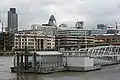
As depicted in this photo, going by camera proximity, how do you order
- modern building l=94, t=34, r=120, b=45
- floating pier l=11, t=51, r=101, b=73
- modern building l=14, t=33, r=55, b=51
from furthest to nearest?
modern building l=94, t=34, r=120, b=45 < modern building l=14, t=33, r=55, b=51 < floating pier l=11, t=51, r=101, b=73

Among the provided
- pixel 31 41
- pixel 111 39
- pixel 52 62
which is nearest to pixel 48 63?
pixel 52 62

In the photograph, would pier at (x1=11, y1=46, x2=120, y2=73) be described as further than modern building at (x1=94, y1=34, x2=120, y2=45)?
No

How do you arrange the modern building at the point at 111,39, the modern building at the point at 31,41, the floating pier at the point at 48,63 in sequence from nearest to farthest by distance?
the floating pier at the point at 48,63 < the modern building at the point at 31,41 < the modern building at the point at 111,39

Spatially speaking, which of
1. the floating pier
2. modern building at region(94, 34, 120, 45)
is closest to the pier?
the floating pier

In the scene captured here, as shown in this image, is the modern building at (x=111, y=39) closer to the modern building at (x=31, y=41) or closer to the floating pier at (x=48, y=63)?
the modern building at (x=31, y=41)

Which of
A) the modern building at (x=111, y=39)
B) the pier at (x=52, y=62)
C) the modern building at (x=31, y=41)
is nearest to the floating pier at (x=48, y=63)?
the pier at (x=52, y=62)

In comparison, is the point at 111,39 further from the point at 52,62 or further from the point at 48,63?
the point at 48,63

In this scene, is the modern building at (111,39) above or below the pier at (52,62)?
above

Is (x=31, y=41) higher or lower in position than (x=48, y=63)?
higher

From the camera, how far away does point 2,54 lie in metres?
102

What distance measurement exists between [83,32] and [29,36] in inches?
1779

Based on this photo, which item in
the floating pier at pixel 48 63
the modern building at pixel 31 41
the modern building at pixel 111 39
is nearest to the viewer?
the floating pier at pixel 48 63

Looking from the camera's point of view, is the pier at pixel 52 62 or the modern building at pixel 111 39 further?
the modern building at pixel 111 39

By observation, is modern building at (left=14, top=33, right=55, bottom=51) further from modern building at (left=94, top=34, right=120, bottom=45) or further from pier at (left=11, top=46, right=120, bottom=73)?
pier at (left=11, top=46, right=120, bottom=73)
